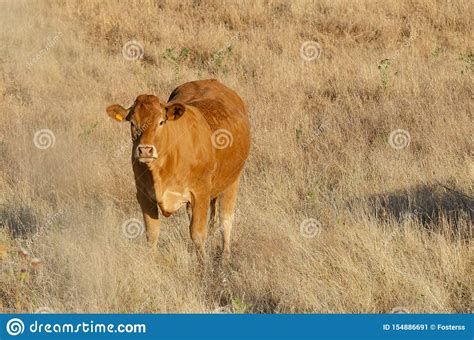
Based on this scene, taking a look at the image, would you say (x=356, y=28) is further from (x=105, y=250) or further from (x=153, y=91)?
(x=105, y=250)

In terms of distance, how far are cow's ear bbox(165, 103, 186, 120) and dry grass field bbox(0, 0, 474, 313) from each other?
3.69 feet

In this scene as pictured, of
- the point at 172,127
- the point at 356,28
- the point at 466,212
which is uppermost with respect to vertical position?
the point at 356,28

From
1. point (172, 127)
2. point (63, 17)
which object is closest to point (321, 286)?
point (172, 127)

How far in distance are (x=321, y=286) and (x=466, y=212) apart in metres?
2.10

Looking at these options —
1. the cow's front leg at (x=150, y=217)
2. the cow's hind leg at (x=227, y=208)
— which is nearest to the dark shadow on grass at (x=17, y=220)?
the cow's front leg at (x=150, y=217)

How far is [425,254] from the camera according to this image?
5.78 meters

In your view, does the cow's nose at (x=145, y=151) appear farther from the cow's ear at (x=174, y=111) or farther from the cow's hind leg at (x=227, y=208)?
the cow's hind leg at (x=227, y=208)

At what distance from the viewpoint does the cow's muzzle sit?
5324 mm

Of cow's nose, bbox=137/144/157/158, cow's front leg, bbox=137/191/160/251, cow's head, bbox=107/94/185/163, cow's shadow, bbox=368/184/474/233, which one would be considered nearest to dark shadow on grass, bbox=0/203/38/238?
cow's front leg, bbox=137/191/160/251

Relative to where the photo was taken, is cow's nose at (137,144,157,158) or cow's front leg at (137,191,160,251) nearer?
cow's nose at (137,144,157,158)

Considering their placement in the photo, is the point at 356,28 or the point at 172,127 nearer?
the point at 172,127

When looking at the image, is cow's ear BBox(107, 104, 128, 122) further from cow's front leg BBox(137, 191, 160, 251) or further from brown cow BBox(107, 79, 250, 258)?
cow's front leg BBox(137, 191, 160, 251)

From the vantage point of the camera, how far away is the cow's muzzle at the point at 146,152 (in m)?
5.32

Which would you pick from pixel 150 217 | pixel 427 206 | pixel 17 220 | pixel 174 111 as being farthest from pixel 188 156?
pixel 427 206
